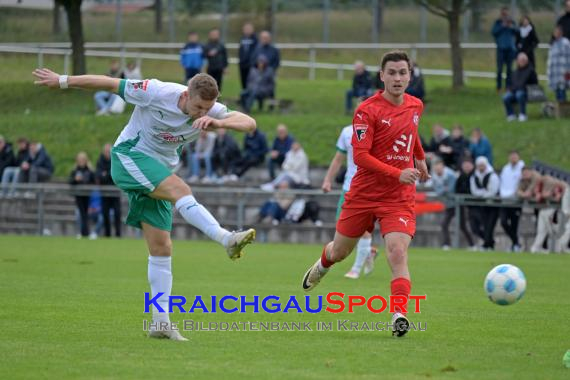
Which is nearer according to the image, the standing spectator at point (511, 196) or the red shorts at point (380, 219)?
the red shorts at point (380, 219)

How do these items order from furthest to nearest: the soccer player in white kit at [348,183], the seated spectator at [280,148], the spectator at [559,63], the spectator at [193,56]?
the spectator at [193,56], the spectator at [559,63], the seated spectator at [280,148], the soccer player in white kit at [348,183]

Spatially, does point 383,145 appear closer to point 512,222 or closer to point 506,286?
point 506,286

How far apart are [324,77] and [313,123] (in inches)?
372

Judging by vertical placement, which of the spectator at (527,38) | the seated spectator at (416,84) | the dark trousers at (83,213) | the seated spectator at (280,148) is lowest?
the dark trousers at (83,213)

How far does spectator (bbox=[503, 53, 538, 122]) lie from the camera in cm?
2902

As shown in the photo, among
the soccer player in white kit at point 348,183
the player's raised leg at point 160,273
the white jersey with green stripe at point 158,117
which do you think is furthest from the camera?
the soccer player in white kit at point 348,183

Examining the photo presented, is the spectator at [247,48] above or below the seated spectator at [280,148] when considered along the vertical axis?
above

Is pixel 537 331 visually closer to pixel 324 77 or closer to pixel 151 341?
pixel 151 341

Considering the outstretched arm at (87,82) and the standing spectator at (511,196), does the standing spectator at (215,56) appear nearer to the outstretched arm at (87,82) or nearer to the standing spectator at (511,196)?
the standing spectator at (511,196)

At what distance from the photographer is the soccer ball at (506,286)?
9.65 meters

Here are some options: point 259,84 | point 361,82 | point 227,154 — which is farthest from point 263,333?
point 259,84

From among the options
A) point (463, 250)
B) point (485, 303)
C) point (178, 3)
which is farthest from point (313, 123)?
point (485, 303)

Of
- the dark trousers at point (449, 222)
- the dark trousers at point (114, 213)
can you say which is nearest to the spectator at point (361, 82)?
the dark trousers at point (449, 222)

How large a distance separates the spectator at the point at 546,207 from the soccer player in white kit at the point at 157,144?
51.4ft
